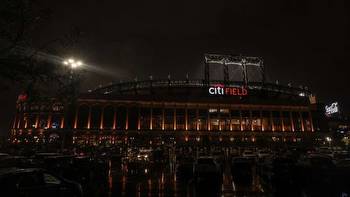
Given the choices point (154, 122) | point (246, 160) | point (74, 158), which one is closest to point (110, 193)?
point (74, 158)

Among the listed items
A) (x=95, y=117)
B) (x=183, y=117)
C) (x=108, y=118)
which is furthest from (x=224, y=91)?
(x=95, y=117)

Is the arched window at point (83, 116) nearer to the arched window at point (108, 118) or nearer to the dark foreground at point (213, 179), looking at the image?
the arched window at point (108, 118)

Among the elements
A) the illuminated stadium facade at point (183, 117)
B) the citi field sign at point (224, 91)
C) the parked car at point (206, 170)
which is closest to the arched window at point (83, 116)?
the illuminated stadium facade at point (183, 117)

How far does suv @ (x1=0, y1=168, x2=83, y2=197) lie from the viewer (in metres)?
7.80

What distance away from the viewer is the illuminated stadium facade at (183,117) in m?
78.7

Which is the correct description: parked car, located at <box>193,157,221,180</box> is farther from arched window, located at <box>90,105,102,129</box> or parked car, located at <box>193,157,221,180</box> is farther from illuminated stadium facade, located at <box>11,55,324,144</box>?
arched window, located at <box>90,105,102,129</box>

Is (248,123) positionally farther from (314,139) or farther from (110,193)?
Result: (110,193)

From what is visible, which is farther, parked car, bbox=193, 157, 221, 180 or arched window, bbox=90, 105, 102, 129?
arched window, bbox=90, 105, 102, 129

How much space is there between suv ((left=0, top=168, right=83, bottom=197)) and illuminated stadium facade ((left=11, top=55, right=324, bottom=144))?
70123 millimetres

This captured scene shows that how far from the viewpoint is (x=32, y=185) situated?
839 centimetres

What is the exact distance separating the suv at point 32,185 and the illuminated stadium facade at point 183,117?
7012 centimetres

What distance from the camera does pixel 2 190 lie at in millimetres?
7617

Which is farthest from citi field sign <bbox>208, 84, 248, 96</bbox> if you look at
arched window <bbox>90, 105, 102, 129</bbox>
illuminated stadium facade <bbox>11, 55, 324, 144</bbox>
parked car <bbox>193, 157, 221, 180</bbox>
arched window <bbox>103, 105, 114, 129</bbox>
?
parked car <bbox>193, 157, 221, 180</bbox>

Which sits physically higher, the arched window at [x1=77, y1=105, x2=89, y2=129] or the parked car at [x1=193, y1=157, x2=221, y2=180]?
the arched window at [x1=77, y1=105, x2=89, y2=129]
